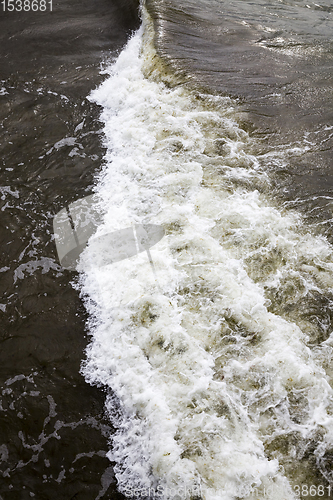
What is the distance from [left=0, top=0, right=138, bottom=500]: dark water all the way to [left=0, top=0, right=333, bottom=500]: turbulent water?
0.05ft

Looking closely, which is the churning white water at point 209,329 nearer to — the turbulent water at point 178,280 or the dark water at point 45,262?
the turbulent water at point 178,280

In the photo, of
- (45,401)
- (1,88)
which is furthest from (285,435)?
(1,88)

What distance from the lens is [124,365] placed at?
117 inches

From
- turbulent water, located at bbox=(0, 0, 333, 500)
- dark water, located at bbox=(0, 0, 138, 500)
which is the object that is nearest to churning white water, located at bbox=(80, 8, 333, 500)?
turbulent water, located at bbox=(0, 0, 333, 500)

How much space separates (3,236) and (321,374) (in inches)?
126

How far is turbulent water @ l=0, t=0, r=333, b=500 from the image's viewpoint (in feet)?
8.40

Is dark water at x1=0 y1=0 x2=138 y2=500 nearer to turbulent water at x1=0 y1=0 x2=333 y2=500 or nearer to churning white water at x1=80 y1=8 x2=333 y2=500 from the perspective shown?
turbulent water at x1=0 y1=0 x2=333 y2=500

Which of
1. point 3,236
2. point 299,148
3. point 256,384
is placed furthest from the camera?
point 299,148

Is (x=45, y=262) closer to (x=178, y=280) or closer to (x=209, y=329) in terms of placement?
(x=178, y=280)

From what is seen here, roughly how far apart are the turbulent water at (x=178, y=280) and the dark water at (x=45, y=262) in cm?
1

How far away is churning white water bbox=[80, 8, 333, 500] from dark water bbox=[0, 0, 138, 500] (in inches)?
7.8

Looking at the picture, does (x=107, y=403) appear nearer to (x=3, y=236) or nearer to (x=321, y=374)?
(x=321, y=374)

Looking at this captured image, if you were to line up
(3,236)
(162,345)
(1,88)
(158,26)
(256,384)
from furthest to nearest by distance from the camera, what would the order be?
(158,26)
(1,88)
(3,236)
(162,345)
(256,384)

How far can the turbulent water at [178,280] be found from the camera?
2.56 meters
